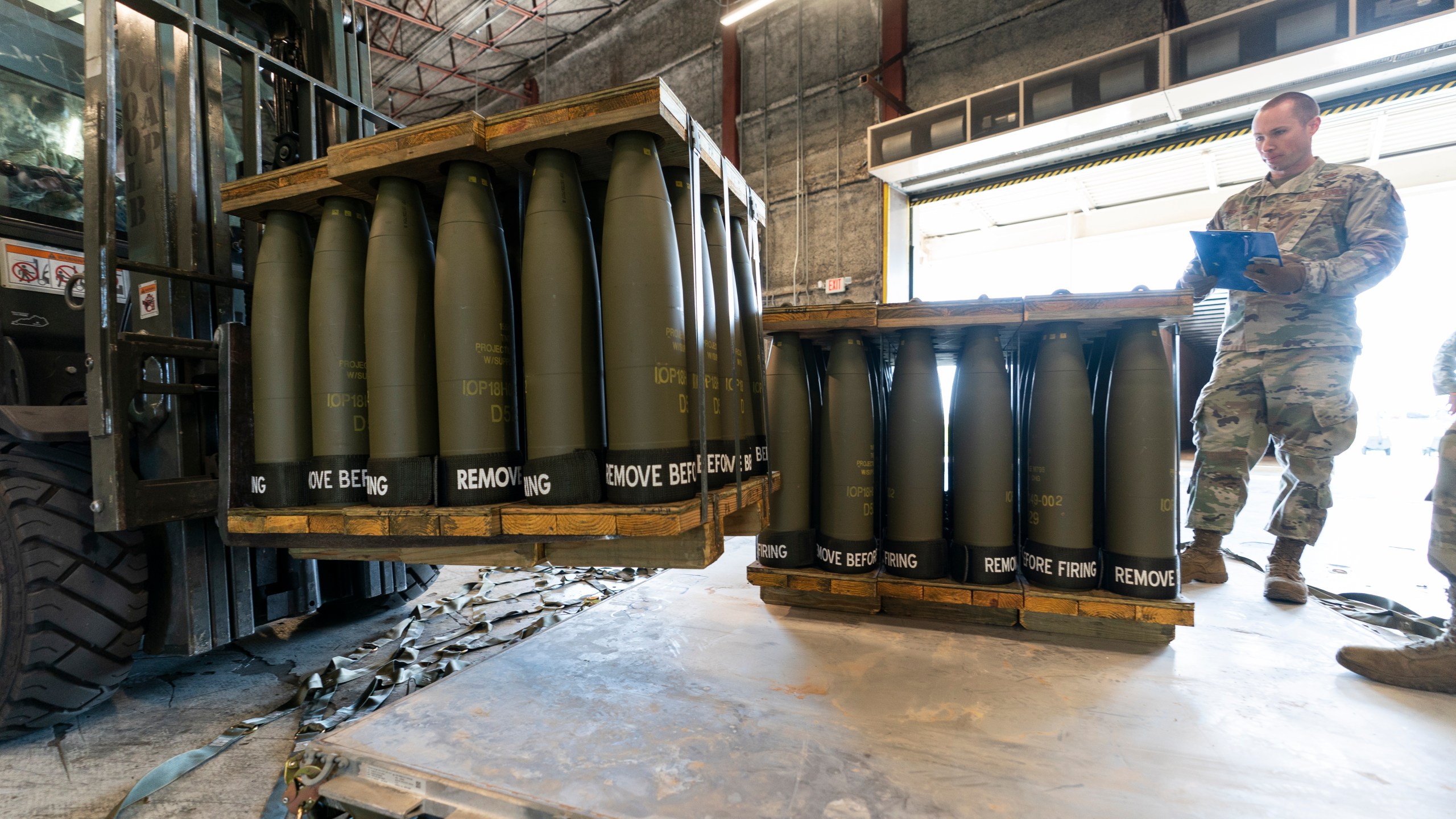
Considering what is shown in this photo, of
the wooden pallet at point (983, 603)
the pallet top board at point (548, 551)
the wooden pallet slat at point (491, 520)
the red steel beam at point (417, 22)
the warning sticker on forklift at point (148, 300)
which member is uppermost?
the red steel beam at point (417, 22)

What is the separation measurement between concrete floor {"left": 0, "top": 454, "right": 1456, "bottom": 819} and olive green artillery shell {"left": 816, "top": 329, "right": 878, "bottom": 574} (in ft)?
1.06

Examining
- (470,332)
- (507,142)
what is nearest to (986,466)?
(470,332)

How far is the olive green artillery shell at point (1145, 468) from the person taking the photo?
2479mm

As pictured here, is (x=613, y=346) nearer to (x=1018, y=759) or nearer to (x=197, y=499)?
(x=1018, y=759)

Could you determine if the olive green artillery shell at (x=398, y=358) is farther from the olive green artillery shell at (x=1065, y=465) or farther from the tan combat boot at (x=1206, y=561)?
the tan combat boot at (x=1206, y=561)

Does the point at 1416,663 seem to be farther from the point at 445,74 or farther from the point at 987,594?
the point at 445,74

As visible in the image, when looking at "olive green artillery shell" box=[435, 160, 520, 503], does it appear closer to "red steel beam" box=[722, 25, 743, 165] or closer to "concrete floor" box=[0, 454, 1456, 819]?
"concrete floor" box=[0, 454, 1456, 819]

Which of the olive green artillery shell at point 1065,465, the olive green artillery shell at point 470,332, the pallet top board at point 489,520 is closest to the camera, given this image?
the pallet top board at point 489,520

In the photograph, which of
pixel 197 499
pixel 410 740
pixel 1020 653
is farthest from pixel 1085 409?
pixel 197 499

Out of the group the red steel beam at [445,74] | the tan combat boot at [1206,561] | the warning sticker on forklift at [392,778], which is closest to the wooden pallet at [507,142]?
the warning sticker on forklift at [392,778]

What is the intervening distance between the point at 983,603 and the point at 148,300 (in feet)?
11.8

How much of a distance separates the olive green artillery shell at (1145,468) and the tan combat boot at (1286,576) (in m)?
1.00

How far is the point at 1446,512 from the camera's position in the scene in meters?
2.21

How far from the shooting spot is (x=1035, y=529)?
2.64 metres
